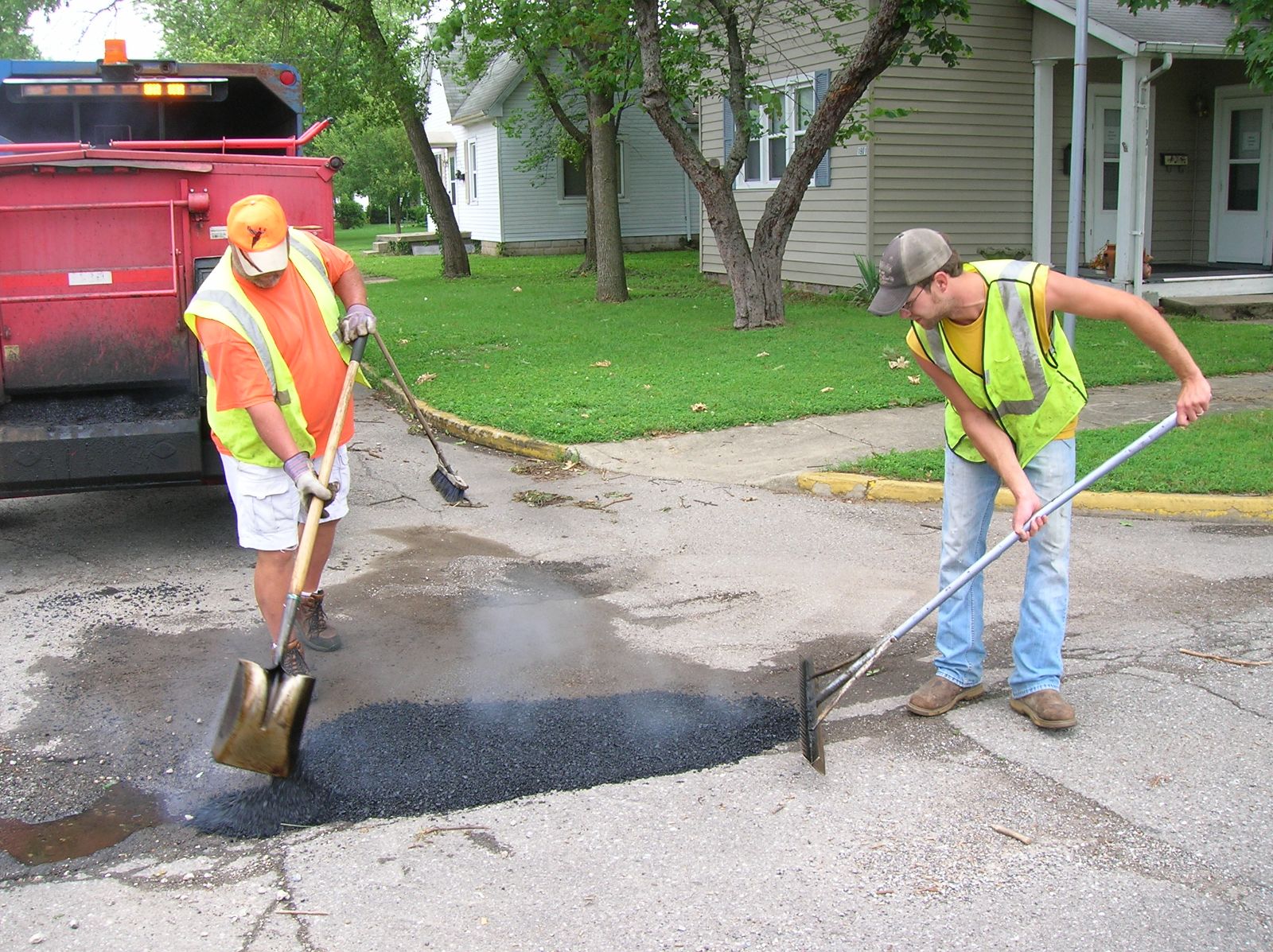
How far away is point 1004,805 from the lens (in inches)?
143

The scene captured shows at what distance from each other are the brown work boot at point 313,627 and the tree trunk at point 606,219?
42.1 feet

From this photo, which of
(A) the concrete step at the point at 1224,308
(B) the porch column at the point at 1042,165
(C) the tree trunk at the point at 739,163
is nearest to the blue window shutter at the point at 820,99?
(B) the porch column at the point at 1042,165

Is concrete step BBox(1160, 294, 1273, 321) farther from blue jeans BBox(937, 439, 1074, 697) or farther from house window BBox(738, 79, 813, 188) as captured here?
blue jeans BBox(937, 439, 1074, 697)

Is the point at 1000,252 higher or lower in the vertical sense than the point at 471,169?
lower

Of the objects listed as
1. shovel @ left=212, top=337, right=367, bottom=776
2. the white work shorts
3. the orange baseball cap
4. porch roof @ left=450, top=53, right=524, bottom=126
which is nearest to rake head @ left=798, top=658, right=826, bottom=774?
shovel @ left=212, top=337, right=367, bottom=776

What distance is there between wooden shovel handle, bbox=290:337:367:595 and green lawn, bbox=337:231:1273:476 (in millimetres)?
4098

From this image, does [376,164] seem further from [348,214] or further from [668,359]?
[668,359]

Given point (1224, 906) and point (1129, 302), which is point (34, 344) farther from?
point (1224, 906)

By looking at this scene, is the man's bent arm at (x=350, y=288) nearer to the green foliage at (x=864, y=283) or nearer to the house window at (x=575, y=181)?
the green foliage at (x=864, y=283)

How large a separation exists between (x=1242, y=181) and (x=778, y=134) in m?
6.28

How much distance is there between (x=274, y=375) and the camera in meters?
4.36

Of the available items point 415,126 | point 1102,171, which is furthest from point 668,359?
point 415,126

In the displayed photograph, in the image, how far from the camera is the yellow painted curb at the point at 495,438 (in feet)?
27.9

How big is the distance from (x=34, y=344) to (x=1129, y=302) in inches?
198
